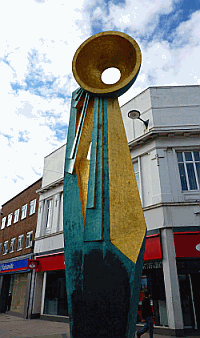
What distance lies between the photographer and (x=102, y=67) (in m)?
8.36

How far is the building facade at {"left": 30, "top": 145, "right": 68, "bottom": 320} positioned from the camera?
14.8 m

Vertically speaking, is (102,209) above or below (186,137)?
below

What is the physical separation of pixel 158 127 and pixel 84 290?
888 centimetres

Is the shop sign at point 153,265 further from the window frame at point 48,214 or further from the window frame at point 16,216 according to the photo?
the window frame at point 16,216

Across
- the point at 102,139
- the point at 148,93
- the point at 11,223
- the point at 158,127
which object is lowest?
the point at 102,139

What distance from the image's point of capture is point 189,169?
12266 millimetres

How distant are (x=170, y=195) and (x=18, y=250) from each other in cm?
1399

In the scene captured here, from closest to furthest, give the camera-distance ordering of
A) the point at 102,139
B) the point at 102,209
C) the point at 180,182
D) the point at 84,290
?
the point at 84,290, the point at 102,209, the point at 102,139, the point at 180,182

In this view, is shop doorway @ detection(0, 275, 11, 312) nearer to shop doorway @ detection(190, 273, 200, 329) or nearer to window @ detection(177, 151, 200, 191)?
shop doorway @ detection(190, 273, 200, 329)

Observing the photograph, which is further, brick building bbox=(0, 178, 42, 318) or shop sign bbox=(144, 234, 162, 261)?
brick building bbox=(0, 178, 42, 318)

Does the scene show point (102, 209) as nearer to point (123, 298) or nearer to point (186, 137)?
point (123, 298)

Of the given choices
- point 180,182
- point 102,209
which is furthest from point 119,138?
point 180,182

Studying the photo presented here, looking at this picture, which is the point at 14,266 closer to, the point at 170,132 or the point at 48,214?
the point at 48,214

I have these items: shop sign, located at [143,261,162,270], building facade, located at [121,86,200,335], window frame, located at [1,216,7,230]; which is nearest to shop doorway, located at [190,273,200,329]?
building facade, located at [121,86,200,335]
